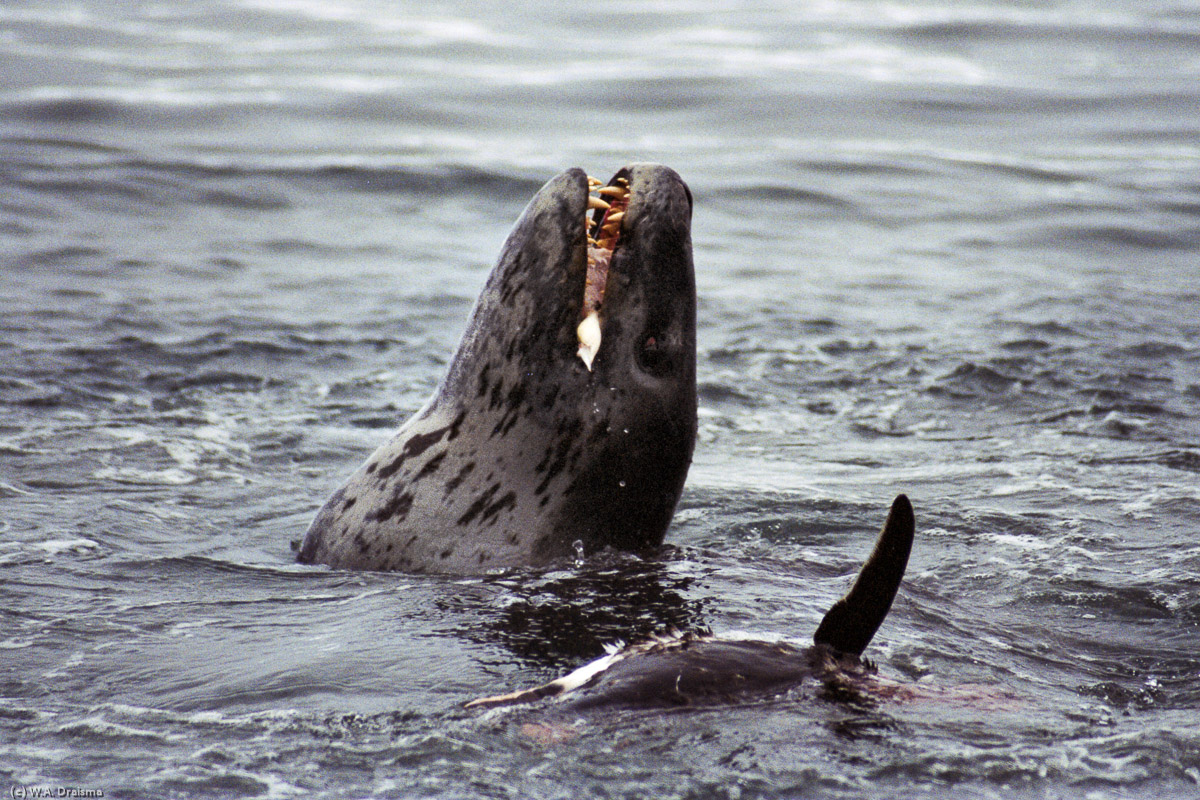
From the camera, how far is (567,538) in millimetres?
4734

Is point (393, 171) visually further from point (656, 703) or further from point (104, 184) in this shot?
point (656, 703)

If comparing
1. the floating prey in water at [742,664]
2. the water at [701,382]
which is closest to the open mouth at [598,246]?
the water at [701,382]

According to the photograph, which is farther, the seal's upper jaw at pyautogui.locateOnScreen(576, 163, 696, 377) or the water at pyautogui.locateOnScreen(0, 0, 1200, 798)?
the seal's upper jaw at pyautogui.locateOnScreen(576, 163, 696, 377)

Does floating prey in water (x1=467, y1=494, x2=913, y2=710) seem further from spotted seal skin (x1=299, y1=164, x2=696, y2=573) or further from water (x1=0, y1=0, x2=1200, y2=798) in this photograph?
spotted seal skin (x1=299, y1=164, x2=696, y2=573)

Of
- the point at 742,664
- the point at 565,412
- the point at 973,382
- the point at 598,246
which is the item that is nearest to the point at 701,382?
the point at 973,382

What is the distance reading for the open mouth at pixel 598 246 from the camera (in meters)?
4.77

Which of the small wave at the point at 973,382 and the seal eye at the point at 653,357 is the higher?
the seal eye at the point at 653,357

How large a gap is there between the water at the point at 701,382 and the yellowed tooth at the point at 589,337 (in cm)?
65

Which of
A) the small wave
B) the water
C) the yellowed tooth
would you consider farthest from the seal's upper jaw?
the small wave

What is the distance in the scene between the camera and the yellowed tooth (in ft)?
15.6

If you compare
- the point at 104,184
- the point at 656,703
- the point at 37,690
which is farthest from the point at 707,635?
the point at 104,184

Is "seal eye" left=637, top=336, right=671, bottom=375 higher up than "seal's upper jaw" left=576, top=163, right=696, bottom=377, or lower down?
lower down

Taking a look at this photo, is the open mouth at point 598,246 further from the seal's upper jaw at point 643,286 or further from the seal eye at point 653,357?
the seal eye at point 653,357

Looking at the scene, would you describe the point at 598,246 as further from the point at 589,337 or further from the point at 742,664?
the point at 742,664
